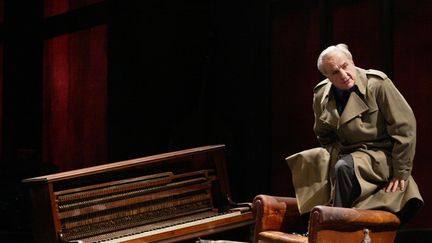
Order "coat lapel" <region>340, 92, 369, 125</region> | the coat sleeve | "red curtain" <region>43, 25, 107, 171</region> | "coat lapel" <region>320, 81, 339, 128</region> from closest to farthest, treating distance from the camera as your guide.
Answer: the coat sleeve, "coat lapel" <region>340, 92, 369, 125</region>, "coat lapel" <region>320, 81, 339, 128</region>, "red curtain" <region>43, 25, 107, 171</region>

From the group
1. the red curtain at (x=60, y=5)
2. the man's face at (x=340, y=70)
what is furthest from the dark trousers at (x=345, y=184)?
the red curtain at (x=60, y=5)

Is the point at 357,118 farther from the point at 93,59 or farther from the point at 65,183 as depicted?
the point at 93,59

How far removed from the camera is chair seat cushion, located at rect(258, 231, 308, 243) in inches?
182

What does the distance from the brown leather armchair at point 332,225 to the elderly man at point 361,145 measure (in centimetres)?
12

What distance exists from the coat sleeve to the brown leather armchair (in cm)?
28

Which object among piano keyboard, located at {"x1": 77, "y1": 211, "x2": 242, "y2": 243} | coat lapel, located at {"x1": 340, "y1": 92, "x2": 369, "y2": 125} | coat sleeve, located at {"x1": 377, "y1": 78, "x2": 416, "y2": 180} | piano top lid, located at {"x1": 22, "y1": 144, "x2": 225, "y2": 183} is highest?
coat lapel, located at {"x1": 340, "y1": 92, "x2": 369, "y2": 125}

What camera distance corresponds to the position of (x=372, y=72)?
480cm

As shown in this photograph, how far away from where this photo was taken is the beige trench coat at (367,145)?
15.2 feet

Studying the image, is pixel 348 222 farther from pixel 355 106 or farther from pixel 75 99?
pixel 75 99

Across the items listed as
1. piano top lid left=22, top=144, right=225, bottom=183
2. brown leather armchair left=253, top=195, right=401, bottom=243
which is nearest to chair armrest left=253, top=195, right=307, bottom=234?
brown leather armchair left=253, top=195, right=401, bottom=243

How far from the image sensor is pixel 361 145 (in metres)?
4.78

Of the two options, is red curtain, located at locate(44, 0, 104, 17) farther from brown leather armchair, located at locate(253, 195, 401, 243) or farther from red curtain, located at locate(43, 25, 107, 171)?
brown leather armchair, located at locate(253, 195, 401, 243)

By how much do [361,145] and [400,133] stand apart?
0.26 m

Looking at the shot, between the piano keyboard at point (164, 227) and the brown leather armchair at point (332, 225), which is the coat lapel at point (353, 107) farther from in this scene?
the piano keyboard at point (164, 227)
